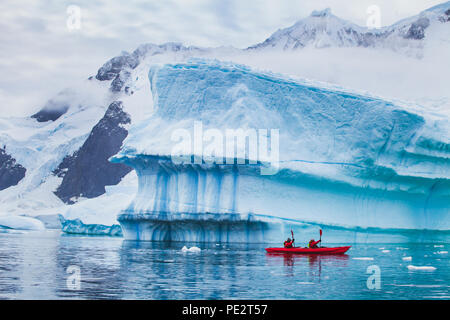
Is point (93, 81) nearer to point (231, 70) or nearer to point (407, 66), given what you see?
point (407, 66)

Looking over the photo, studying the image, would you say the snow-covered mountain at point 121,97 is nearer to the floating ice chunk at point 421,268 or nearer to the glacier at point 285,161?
the glacier at point 285,161

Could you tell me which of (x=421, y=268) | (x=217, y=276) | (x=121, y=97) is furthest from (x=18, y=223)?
(x=121, y=97)

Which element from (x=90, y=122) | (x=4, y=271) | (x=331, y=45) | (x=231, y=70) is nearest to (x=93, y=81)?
(x=90, y=122)

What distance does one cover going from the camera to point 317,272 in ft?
39.8

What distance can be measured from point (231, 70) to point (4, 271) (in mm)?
11295

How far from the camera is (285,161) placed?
64.4ft

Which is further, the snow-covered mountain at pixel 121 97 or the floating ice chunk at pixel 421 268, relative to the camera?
the snow-covered mountain at pixel 121 97

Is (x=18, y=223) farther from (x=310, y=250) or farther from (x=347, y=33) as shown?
(x=347, y=33)

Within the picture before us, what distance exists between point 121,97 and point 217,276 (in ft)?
227

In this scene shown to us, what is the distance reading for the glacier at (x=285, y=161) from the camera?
1981cm

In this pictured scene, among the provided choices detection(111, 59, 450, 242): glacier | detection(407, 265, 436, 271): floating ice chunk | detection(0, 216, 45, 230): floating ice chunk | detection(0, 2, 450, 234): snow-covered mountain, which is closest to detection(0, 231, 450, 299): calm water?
detection(407, 265, 436, 271): floating ice chunk

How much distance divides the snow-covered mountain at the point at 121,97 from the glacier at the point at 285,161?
2.25 m

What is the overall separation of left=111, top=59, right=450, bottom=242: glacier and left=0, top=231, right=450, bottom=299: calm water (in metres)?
3.68

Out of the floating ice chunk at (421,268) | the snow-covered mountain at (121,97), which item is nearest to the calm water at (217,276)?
the floating ice chunk at (421,268)
